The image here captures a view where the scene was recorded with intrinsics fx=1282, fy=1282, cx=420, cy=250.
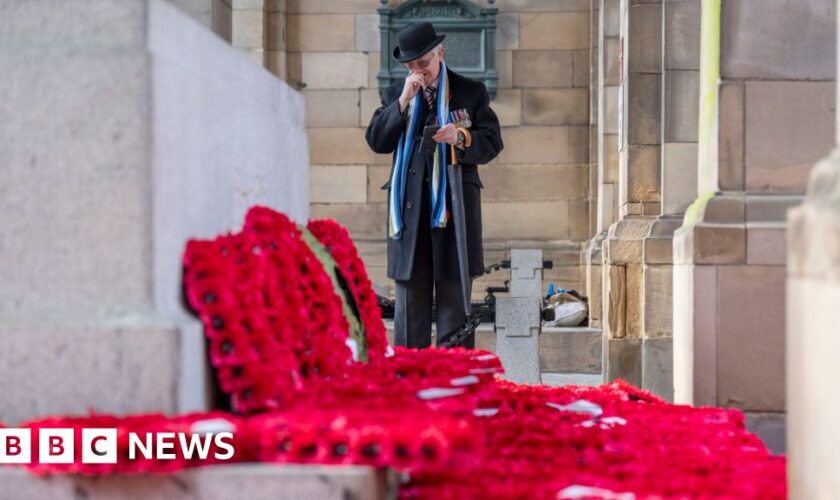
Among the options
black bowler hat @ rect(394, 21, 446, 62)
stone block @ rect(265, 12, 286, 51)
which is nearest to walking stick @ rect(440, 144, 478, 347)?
black bowler hat @ rect(394, 21, 446, 62)

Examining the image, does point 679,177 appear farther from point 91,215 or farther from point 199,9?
point 91,215

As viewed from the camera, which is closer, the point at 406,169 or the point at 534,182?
the point at 406,169

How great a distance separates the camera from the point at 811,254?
9.50 ft

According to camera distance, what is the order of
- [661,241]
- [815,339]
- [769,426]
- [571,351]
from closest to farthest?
1. [815,339]
2. [769,426]
3. [661,241]
4. [571,351]

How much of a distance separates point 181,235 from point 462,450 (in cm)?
105

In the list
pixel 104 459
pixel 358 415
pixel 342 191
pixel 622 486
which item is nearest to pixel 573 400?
pixel 622 486

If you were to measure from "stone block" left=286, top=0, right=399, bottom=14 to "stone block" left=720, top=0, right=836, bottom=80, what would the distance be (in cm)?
776

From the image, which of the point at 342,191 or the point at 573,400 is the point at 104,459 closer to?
the point at 573,400

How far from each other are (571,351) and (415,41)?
17.8 feet

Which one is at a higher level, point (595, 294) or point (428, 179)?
point (428, 179)

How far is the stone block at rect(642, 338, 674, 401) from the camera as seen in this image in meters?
9.07

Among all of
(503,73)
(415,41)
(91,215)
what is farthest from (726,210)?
(503,73)

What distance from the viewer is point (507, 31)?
43.9 feet

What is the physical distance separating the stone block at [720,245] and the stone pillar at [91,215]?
3128mm
